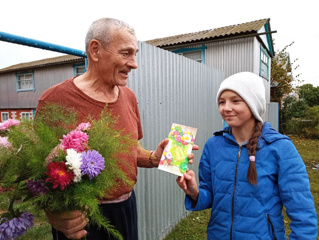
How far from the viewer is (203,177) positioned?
183cm

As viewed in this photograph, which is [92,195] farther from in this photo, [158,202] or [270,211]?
[158,202]

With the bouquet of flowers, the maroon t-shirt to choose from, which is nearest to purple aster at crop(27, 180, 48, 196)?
the bouquet of flowers

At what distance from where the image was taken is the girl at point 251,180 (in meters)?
1.43

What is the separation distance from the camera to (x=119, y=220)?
5.29ft

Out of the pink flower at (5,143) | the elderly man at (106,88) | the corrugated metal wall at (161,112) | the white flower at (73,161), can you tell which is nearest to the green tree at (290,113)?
the corrugated metal wall at (161,112)

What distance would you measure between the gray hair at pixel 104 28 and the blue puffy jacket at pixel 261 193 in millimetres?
1083

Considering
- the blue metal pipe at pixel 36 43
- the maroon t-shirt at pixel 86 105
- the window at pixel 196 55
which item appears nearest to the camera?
the maroon t-shirt at pixel 86 105

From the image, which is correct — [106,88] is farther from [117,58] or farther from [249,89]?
[249,89]

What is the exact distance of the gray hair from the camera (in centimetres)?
146

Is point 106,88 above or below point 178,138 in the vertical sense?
above

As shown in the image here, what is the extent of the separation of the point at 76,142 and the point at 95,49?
820mm

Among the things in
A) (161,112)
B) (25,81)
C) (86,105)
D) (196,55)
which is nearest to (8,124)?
(86,105)

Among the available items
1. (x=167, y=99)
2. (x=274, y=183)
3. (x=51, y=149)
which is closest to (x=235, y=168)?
(x=274, y=183)

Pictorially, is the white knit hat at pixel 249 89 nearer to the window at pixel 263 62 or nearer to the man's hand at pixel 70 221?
the man's hand at pixel 70 221
